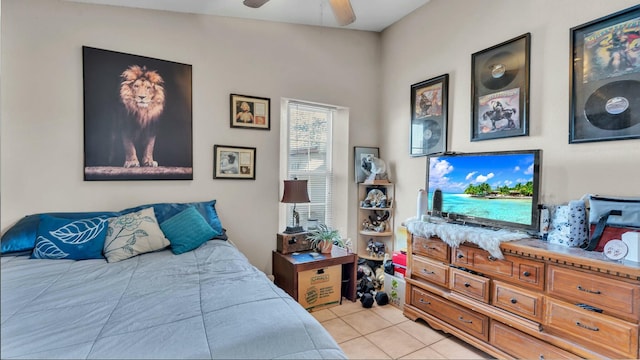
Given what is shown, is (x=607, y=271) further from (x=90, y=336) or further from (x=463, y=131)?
(x=90, y=336)

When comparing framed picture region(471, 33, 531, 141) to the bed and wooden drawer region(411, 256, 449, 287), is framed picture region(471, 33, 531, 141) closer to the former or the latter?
wooden drawer region(411, 256, 449, 287)

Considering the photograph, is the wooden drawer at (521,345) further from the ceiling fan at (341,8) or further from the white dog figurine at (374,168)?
the ceiling fan at (341,8)

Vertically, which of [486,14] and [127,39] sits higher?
[486,14]

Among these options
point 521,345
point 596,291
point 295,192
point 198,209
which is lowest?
point 521,345

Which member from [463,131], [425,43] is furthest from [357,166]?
[425,43]

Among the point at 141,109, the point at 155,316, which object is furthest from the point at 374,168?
the point at 155,316

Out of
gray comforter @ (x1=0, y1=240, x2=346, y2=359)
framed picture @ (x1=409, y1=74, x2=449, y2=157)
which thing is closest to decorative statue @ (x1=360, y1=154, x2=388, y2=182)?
framed picture @ (x1=409, y1=74, x2=449, y2=157)

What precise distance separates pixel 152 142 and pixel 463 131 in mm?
2724

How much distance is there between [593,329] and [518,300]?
37cm

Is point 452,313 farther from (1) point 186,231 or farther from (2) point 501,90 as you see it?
(1) point 186,231

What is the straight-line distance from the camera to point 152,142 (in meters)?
2.57

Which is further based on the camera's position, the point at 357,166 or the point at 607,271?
the point at 357,166

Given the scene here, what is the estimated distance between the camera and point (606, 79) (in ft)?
6.13

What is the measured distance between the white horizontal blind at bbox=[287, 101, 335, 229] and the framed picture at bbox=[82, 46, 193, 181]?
1.06 m
